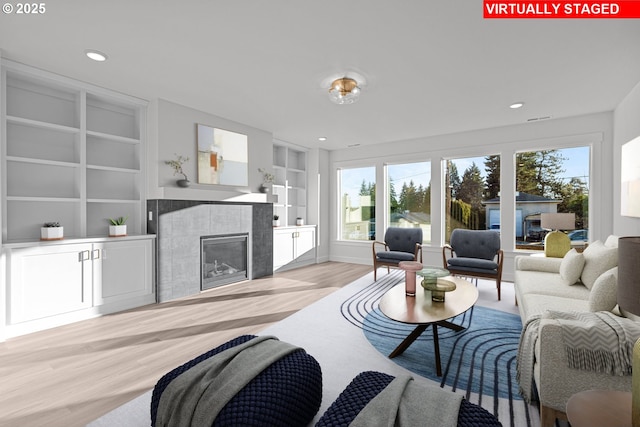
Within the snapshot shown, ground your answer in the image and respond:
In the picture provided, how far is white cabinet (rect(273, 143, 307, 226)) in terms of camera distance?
20.7ft

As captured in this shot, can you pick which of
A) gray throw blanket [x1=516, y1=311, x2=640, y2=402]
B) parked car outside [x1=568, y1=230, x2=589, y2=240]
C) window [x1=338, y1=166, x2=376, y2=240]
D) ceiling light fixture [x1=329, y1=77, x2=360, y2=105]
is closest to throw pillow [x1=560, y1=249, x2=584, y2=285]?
gray throw blanket [x1=516, y1=311, x2=640, y2=402]

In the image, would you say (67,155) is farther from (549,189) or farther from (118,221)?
(549,189)

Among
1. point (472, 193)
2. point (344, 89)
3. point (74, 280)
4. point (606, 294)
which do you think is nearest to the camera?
point (606, 294)

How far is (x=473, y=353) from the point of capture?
98.2 inches

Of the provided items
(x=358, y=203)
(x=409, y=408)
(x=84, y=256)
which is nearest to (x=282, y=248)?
(x=358, y=203)

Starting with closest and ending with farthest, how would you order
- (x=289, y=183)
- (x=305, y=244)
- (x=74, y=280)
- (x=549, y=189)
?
(x=74, y=280)
(x=549, y=189)
(x=305, y=244)
(x=289, y=183)

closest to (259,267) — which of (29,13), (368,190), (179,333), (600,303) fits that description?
(179,333)

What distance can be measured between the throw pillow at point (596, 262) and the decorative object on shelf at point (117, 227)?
16.3 ft

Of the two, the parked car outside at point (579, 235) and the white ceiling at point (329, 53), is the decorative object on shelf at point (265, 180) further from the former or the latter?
the parked car outside at point (579, 235)

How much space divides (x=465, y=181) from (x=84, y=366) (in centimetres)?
598

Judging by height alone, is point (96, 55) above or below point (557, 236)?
above

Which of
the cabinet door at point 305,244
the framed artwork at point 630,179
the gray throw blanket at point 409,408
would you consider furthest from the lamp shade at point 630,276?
the cabinet door at point 305,244

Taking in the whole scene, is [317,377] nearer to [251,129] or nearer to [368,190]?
[251,129]

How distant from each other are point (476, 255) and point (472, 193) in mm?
1415
